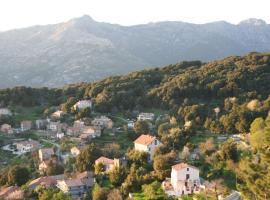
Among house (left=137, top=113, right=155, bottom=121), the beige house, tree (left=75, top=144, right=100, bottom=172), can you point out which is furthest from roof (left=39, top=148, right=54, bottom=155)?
house (left=137, top=113, right=155, bottom=121)

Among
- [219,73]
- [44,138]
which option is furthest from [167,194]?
[219,73]

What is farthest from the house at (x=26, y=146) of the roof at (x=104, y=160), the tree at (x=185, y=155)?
the tree at (x=185, y=155)

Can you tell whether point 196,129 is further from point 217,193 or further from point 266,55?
point 266,55

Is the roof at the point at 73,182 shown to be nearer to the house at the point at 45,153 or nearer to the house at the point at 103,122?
the house at the point at 45,153

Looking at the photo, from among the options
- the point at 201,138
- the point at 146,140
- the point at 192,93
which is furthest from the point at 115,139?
the point at 192,93

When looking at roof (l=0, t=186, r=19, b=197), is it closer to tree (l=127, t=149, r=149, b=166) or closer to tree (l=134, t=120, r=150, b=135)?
tree (l=127, t=149, r=149, b=166)

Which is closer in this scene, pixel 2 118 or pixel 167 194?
pixel 167 194
